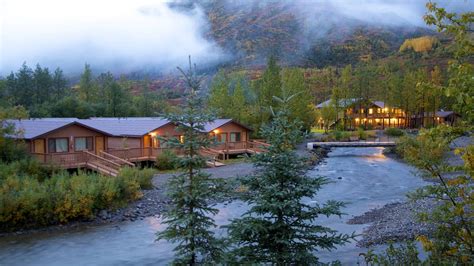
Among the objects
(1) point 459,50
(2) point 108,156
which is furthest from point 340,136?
(1) point 459,50

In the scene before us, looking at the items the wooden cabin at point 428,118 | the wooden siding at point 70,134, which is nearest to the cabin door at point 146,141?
the wooden siding at point 70,134

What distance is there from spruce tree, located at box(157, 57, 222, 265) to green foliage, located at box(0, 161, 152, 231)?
42.4 ft

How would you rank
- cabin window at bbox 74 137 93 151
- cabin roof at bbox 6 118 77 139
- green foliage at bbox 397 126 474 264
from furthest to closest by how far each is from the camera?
cabin window at bbox 74 137 93 151
cabin roof at bbox 6 118 77 139
green foliage at bbox 397 126 474 264

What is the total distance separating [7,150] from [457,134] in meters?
30.3

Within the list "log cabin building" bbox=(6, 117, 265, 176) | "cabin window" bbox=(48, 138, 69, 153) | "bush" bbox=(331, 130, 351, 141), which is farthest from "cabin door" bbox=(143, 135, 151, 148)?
"bush" bbox=(331, 130, 351, 141)

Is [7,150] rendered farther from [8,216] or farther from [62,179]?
[8,216]

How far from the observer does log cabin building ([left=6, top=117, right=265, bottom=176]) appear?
105ft

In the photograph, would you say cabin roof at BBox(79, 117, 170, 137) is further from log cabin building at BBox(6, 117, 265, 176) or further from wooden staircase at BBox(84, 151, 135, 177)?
wooden staircase at BBox(84, 151, 135, 177)

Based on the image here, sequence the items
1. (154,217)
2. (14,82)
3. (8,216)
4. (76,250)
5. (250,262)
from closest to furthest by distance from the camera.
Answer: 1. (250,262)
2. (76,250)
3. (8,216)
4. (154,217)
5. (14,82)

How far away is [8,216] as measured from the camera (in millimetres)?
19812

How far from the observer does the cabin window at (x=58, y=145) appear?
33.9 meters

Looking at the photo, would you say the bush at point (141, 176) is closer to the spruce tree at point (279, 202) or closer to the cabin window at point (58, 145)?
the cabin window at point (58, 145)

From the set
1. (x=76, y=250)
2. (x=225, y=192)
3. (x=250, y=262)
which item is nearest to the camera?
(x=250, y=262)

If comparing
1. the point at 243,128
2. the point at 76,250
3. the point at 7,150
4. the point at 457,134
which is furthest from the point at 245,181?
the point at 243,128
